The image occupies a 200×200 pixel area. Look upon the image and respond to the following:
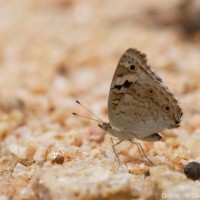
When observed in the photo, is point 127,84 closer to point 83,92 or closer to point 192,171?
point 192,171

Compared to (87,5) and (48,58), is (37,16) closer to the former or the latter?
(87,5)

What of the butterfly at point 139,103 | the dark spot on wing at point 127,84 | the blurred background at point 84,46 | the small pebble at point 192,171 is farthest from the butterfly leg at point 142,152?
the blurred background at point 84,46

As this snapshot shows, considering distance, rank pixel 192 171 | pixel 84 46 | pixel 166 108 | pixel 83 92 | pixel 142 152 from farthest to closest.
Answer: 1. pixel 84 46
2. pixel 83 92
3. pixel 142 152
4. pixel 166 108
5. pixel 192 171

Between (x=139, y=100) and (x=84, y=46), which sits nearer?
(x=139, y=100)

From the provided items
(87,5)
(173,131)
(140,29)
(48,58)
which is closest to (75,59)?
(48,58)

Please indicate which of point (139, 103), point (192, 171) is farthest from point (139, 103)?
point (192, 171)

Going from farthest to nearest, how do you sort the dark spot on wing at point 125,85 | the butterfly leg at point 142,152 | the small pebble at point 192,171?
the dark spot on wing at point 125,85 < the butterfly leg at point 142,152 < the small pebble at point 192,171

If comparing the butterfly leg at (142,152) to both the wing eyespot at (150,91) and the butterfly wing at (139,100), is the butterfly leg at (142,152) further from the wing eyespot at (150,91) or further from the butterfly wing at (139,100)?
the wing eyespot at (150,91)

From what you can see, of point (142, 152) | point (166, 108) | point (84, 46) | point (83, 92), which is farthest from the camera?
point (84, 46)

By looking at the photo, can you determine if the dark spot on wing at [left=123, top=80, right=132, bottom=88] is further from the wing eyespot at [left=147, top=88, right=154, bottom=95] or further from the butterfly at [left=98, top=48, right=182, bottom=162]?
the wing eyespot at [left=147, top=88, right=154, bottom=95]
